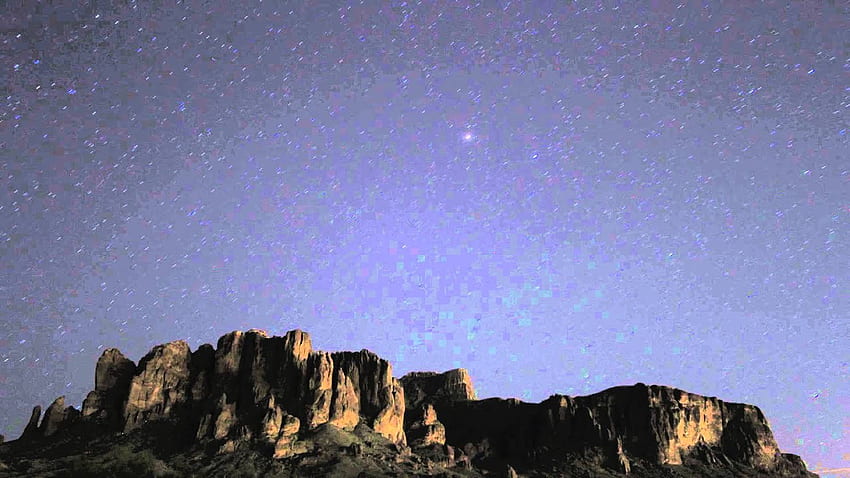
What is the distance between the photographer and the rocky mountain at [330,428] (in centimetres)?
11862

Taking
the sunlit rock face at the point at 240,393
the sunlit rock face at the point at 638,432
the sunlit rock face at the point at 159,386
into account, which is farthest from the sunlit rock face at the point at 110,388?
the sunlit rock face at the point at 638,432

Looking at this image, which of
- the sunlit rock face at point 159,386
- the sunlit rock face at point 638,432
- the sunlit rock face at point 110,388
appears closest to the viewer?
the sunlit rock face at point 159,386

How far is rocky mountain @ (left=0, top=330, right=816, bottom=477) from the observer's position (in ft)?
389

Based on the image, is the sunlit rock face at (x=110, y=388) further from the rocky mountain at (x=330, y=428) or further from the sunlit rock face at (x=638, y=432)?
the sunlit rock face at (x=638, y=432)

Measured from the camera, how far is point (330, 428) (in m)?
133

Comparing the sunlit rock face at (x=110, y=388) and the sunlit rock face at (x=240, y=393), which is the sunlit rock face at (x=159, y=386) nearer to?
the sunlit rock face at (x=240, y=393)

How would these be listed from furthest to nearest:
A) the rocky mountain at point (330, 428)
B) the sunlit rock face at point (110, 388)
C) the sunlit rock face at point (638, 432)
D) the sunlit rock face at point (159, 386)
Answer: the sunlit rock face at point (638, 432)
the sunlit rock face at point (110, 388)
the sunlit rock face at point (159, 386)
the rocky mountain at point (330, 428)

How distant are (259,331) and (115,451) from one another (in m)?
47.4

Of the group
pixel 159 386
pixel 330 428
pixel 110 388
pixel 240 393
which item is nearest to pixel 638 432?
pixel 330 428

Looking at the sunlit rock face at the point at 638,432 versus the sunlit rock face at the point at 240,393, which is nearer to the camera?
the sunlit rock face at the point at 240,393

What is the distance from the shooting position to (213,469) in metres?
111

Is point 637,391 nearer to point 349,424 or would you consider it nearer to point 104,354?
point 349,424

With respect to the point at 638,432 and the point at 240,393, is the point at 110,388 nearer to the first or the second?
the point at 240,393

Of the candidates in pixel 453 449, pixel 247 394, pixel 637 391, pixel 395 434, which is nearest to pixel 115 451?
pixel 247 394
